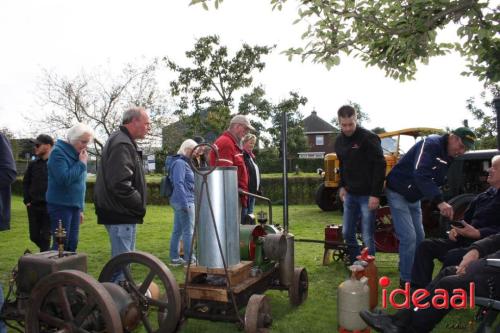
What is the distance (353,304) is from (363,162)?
6.01 ft

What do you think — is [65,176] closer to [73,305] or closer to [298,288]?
[73,305]

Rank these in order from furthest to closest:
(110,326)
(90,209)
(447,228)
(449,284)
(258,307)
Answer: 1. (90,209)
2. (447,228)
3. (258,307)
4. (449,284)
5. (110,326)

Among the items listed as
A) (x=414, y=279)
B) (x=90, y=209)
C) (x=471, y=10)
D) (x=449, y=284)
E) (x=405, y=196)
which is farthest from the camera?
(x=90, y=209)

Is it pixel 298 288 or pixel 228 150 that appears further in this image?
pixel 228 150

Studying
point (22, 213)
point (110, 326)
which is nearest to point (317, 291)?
point (110, 326)

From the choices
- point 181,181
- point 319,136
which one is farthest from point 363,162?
point 319,136

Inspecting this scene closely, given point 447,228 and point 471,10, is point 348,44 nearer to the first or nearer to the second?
point 471,10

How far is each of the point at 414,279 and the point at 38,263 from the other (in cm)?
293

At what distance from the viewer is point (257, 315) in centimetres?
309

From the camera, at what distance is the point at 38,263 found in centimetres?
287

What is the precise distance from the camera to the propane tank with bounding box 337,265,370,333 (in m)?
3.27

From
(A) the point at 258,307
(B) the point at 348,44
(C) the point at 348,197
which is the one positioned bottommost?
(A) the point at 258,307

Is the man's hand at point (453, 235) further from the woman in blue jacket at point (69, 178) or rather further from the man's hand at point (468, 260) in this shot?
the woman in blue jacket at point (69, 178)

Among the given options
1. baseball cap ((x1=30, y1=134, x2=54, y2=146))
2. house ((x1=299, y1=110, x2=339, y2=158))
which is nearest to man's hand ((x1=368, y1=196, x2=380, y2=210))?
baseball cap ((x1=30, y1=134, x2=54, y2=146))
